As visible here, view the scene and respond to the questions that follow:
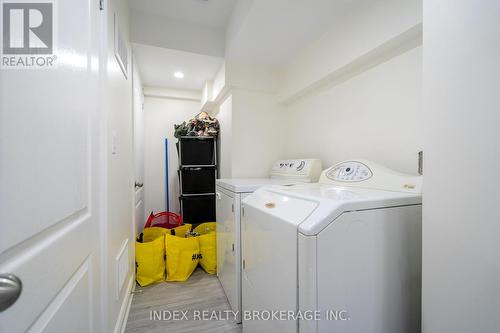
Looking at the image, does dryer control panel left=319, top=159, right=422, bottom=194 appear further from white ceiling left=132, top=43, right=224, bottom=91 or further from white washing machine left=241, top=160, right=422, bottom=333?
white ceiling left=132, top=43, right=224, bottom=91

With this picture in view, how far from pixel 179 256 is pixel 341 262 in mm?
1652

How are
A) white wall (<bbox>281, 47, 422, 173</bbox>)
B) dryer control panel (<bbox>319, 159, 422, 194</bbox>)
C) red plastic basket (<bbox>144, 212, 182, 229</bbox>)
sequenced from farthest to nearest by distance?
red plastic basket (<bbox>144, 212, 182, 229</bbox>) → white wall (<bbox>281, 47, 422, 173</bbox>) → dryer control panel (<bbox>319, 159, 422, 194</bbox>)

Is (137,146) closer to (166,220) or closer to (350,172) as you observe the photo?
(166,220)

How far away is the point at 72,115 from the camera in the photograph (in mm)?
667

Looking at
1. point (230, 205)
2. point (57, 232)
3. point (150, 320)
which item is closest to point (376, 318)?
point (230, 205)

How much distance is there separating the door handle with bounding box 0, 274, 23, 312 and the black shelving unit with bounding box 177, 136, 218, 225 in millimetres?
2314

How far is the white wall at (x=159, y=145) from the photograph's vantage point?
324cm

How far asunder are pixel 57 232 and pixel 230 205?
40.7 inches

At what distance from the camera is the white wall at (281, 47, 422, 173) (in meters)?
1.22

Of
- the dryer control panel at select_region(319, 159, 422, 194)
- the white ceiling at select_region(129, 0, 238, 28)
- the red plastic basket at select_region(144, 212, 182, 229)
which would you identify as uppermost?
the white ceiling at select_region(129, 0, 238, 28)

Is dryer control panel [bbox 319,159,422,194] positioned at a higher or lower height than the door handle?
higher

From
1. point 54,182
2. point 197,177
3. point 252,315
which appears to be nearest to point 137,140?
A: point 197,177

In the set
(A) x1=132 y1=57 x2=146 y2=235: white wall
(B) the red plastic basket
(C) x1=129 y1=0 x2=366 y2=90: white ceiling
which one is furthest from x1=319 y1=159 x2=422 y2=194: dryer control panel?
(B) the red plastic basket

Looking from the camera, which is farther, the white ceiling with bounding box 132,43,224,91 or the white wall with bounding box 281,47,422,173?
the white ceiling with bounding box 132,43,224,91
